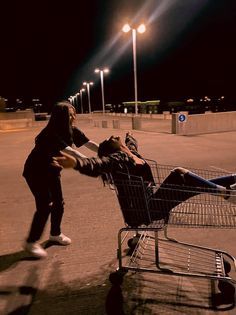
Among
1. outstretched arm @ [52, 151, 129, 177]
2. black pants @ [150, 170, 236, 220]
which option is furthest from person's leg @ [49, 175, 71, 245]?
black pants @ [150, 170, 236, 220]

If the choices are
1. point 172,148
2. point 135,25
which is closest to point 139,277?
point 172,148

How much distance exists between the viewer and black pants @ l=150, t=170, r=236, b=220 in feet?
11.8

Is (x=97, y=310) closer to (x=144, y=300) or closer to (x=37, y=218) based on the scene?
(x=144, y=300)

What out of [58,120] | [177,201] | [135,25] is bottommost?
[177,201]

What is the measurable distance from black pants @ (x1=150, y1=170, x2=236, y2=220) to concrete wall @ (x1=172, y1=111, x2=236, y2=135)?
14.0 m

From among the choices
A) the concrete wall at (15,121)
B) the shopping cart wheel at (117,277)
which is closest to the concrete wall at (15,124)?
the concrete wall at (15,121)

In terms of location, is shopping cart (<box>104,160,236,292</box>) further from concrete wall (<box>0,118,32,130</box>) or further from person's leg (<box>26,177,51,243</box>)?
concrete wall (<box>0,118,32,130</box>)

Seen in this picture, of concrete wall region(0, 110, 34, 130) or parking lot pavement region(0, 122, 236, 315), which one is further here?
concrete wall region(0, 110, 34, 130)

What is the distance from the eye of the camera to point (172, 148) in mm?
13438

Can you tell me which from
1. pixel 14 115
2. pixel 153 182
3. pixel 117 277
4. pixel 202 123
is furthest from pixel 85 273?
pixel 14 115

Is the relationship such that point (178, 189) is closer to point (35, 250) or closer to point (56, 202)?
point (56, 202)

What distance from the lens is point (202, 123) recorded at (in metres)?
18.2

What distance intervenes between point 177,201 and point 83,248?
1564 millimetres

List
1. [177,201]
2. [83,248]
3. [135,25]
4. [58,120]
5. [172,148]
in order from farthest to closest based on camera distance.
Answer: [135,25] < [172,148] < [83,248] < [58,120] < [177,201]
